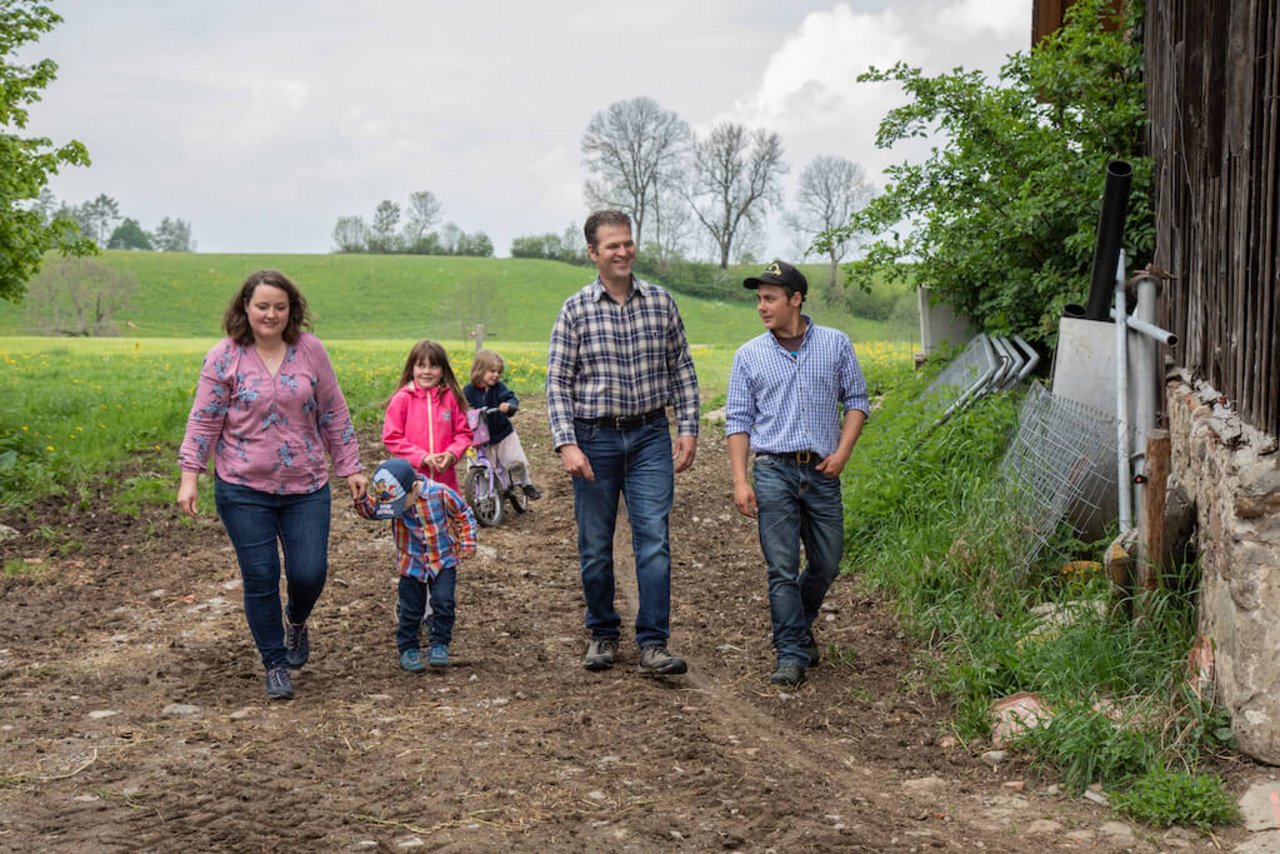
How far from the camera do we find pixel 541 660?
6.45m

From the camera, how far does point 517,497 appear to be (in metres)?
10.9

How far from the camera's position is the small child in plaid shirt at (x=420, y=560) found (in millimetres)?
6176

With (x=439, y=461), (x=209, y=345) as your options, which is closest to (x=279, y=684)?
(x=439, y=461)

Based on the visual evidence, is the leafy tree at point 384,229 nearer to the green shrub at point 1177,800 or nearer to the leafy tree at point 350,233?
the leafy tree at point 350,233

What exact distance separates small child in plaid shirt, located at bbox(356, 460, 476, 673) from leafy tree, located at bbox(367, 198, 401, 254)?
284 feet

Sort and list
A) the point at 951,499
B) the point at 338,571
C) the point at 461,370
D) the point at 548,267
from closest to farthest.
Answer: the point at 951,499
the point at 338,571
the point at 461,370
the point at 548,267

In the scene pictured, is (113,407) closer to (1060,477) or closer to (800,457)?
(800,457)

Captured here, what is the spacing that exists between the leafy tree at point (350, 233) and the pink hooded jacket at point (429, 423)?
88.0 meters

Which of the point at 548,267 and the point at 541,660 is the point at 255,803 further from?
the point at 548,267

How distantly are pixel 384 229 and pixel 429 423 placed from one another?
3567 inches

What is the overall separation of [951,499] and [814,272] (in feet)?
204

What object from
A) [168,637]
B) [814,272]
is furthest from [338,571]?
[814,272]

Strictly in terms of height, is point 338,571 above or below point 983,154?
below

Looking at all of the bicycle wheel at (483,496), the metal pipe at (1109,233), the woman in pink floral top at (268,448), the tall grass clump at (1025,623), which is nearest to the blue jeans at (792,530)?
the tall grass clump at (1025,623)
